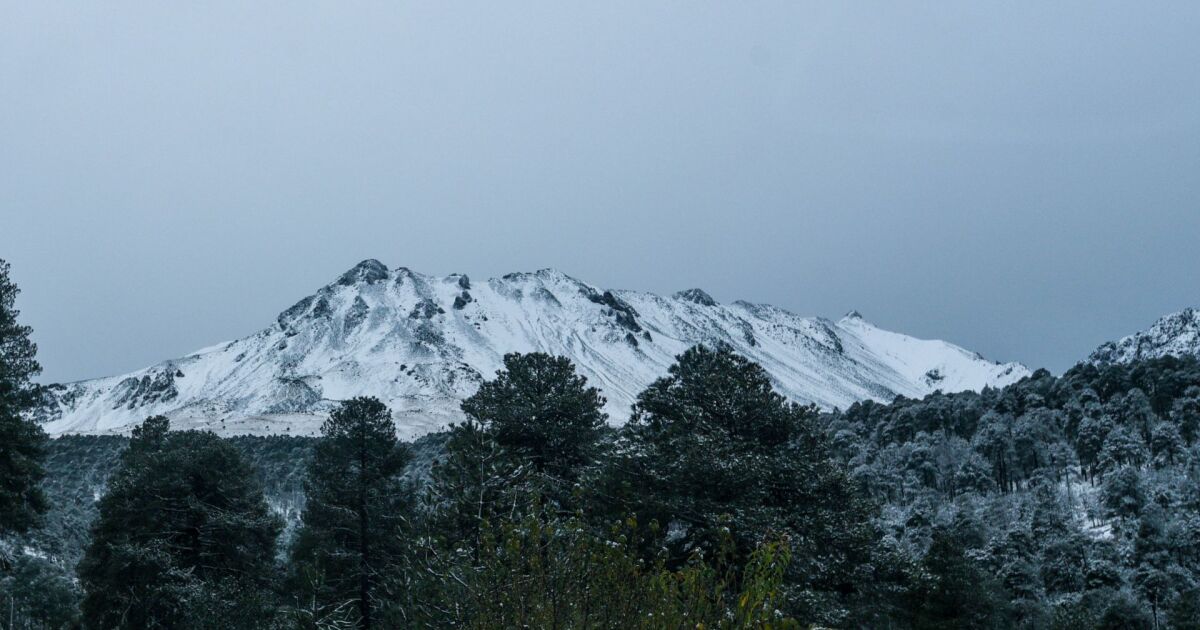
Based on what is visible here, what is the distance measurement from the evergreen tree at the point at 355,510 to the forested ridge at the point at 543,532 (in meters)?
0.07

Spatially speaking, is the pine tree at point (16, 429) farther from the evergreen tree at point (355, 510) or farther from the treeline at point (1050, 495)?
the treeline at point (1050, 495)

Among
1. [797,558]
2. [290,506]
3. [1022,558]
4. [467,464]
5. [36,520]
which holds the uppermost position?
[290,506]

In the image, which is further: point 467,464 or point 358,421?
point 358,421

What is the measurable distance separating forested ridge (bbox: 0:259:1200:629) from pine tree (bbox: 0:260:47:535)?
2.5 inches

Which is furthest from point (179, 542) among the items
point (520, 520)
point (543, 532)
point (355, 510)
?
point (543, 532)

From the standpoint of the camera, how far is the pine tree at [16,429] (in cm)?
1833

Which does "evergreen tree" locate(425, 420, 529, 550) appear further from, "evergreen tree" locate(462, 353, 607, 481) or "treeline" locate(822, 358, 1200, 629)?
"treeline" locate(822, 358, 1200, 629)

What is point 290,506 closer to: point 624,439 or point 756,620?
point 624,439

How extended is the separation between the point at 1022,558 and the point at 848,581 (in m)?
38.1

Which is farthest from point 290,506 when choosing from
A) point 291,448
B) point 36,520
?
point 36,520

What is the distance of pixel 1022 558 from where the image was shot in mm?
50688

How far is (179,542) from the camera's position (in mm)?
26047

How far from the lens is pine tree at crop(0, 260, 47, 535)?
18.3m

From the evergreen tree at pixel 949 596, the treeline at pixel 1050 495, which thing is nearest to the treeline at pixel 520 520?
the treeline at pixel 1050 495
